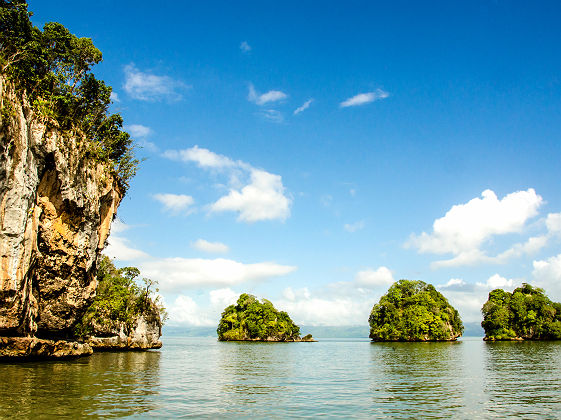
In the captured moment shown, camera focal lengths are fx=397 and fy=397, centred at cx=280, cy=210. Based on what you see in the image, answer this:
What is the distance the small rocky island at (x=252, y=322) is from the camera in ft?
463

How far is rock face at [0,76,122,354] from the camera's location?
2836 cm

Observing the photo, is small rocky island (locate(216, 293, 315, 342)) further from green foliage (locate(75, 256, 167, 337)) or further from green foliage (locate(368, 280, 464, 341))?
green foliage (locate(75, 256, 167, 337))

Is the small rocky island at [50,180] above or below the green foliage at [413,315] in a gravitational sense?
above

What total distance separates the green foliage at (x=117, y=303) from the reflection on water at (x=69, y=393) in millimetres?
35550

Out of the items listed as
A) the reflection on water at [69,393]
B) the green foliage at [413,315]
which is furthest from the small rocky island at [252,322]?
the reflection on water at [69,393]

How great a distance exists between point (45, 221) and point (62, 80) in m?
14.8

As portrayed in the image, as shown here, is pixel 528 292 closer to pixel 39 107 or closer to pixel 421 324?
pixel 421 324

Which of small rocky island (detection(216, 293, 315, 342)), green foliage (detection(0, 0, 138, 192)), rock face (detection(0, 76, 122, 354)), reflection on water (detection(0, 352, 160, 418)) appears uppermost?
green foliage (detection(0, 0, 138, 192))

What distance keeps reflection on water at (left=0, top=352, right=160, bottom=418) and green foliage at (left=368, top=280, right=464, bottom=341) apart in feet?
340

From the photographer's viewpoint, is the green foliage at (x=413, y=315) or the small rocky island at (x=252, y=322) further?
the small rocky island at (x=252, y=322)

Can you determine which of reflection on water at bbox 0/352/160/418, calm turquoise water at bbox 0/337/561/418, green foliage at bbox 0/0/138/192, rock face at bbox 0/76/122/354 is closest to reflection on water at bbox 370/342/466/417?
calm turquoise water at bbox 0/337/561/418

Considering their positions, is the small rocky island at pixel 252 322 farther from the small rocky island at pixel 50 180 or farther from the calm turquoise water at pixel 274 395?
the calm turquoise water at pixel 274 395

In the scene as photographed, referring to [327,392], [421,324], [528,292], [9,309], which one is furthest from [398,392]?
[528,292]

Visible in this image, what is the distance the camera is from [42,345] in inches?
1375
